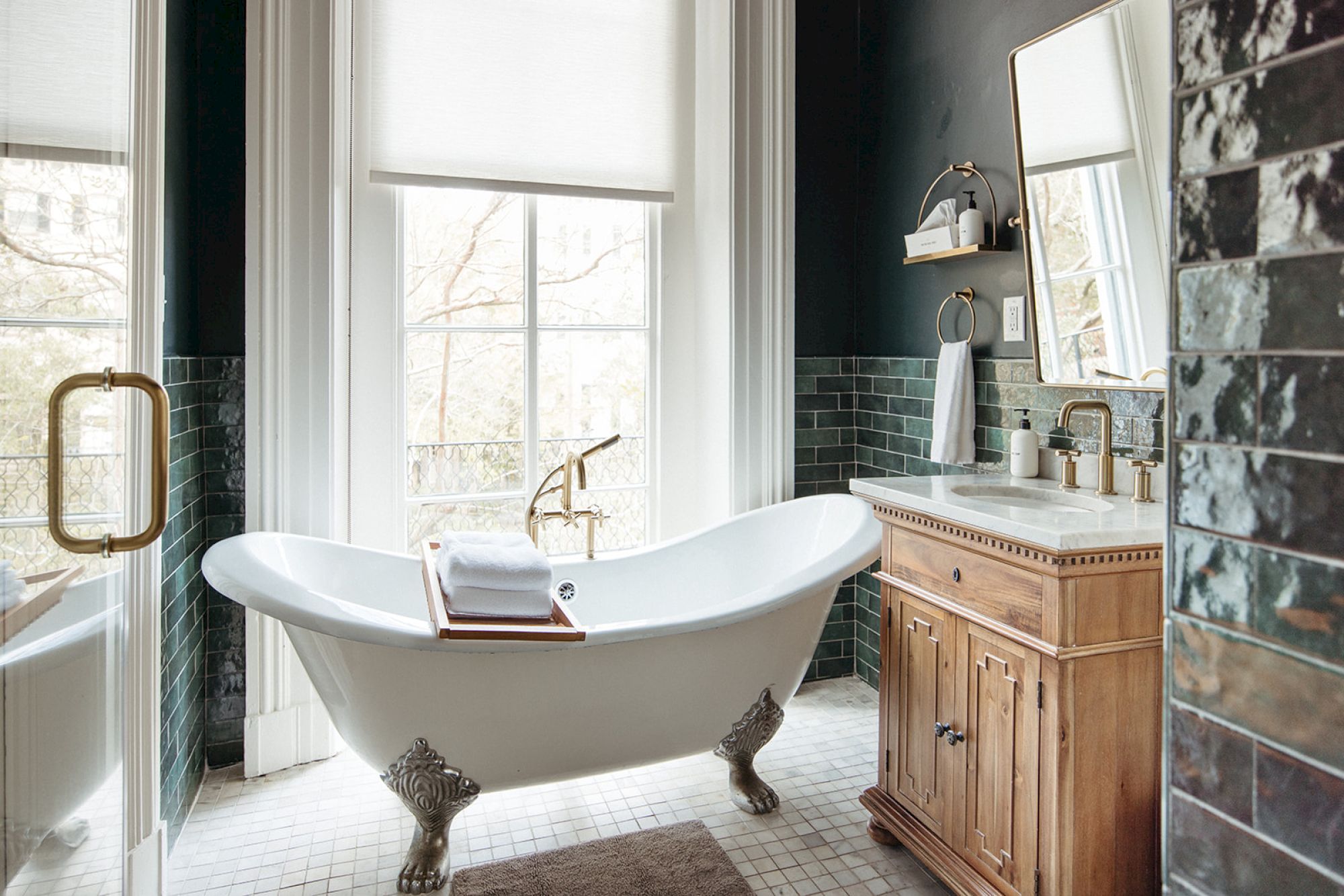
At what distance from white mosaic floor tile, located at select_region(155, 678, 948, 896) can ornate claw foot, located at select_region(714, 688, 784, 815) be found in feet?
0.12

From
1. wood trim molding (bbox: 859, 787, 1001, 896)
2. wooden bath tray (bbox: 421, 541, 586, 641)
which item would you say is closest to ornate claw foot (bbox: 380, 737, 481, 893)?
wooden bath tray (bbox: 421, 541, 586, 641)

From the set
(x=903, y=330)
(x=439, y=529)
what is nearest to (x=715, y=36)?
(x=903, y=330)

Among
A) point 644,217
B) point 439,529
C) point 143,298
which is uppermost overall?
point 644,217

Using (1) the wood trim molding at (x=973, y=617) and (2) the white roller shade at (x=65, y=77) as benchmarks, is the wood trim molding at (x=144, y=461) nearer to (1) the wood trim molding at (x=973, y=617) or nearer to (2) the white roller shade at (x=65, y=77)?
(2) the white roller shade at (x=65, y=77)

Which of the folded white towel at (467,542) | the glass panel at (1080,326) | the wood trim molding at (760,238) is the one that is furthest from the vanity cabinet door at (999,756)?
the wood trim molding at (760,238)

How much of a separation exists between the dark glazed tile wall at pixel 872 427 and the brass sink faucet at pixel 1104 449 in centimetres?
30

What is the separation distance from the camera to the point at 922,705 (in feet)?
6.94

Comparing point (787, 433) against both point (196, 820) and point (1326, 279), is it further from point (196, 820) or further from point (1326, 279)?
point (1326, 279)

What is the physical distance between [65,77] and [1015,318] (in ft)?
7.37

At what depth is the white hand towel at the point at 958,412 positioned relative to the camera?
8.84 ft

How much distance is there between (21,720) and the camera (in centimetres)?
106

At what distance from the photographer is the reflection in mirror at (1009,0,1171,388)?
2027mm

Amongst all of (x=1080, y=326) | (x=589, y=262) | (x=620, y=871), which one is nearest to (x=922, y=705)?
(x=620, y=871)

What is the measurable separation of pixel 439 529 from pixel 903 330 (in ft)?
5.76
